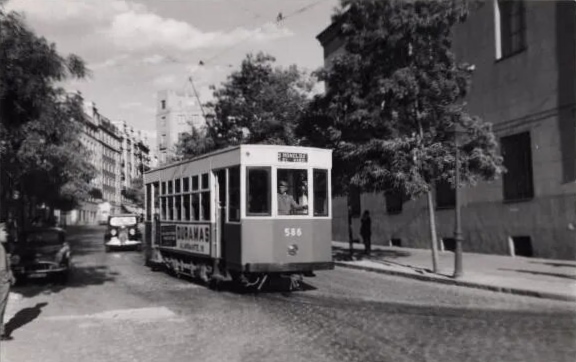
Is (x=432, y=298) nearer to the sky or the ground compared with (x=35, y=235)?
nearer to the ground

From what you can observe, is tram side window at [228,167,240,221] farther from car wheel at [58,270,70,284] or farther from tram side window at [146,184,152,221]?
tram side window at [146,184,152,221]

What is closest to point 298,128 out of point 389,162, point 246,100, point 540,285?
point 389,162

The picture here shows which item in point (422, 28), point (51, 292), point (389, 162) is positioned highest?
point (422, 28)

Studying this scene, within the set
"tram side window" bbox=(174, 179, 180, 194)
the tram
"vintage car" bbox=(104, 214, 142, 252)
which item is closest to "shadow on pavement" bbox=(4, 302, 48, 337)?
the tram

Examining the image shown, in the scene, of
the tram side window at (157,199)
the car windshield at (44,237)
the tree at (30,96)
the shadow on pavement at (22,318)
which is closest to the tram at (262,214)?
the tree at (30,96)

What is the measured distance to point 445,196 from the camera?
75.3 feet

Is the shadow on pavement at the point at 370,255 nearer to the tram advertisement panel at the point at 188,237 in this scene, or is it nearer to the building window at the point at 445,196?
the building window at the point at 445,196

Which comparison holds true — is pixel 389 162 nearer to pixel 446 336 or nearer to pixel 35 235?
pixel 446 336

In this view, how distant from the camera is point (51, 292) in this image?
1343cm

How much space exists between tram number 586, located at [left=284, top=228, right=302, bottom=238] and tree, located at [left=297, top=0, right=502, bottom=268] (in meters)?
4.62

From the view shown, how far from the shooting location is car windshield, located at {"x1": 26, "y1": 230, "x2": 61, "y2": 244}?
1576 cm

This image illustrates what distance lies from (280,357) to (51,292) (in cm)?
871

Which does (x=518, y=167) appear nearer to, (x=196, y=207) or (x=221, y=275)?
(x=196, y=207)

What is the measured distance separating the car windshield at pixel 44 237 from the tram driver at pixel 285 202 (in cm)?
751
